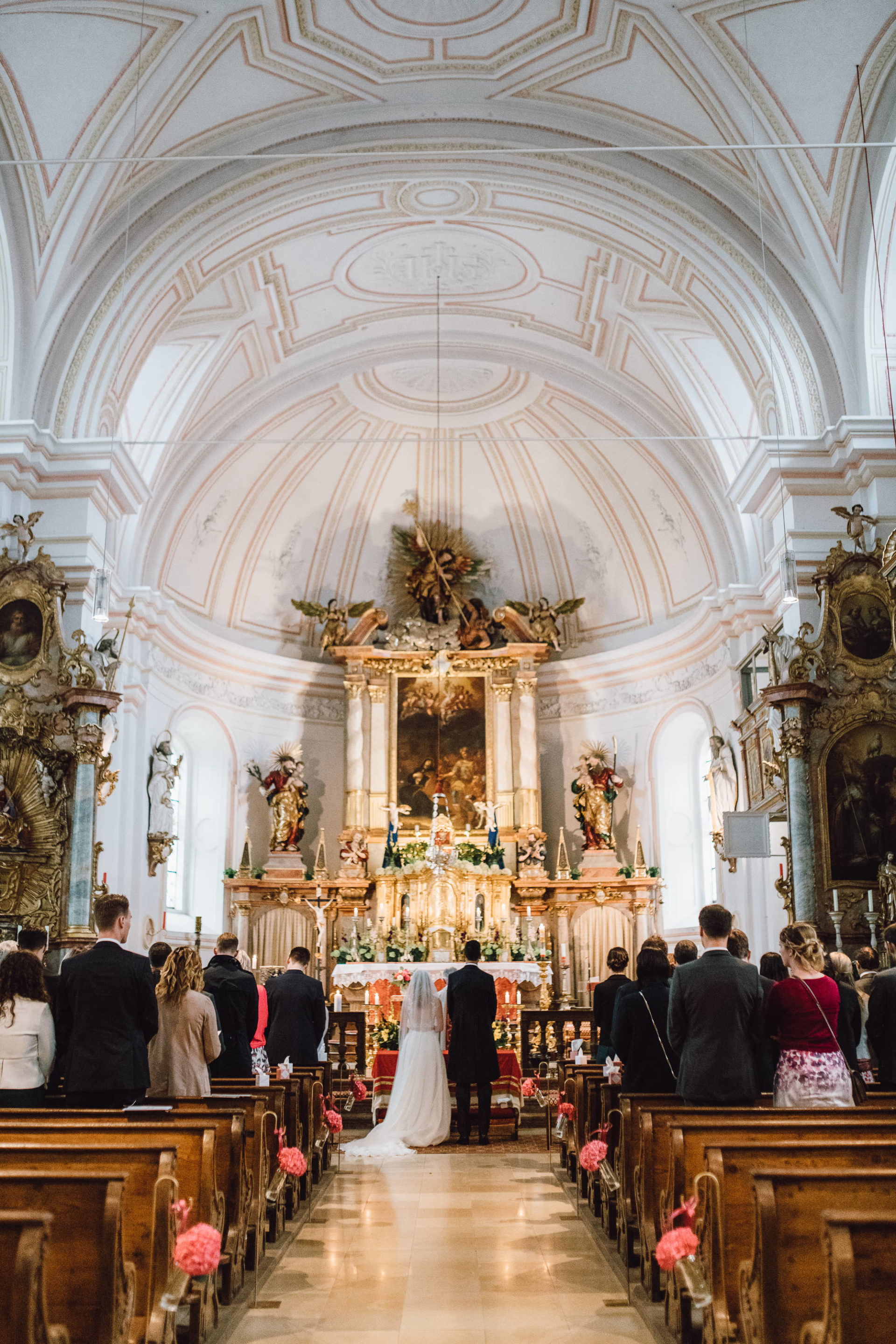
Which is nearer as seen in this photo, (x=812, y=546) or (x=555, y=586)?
(x=812, y=546)

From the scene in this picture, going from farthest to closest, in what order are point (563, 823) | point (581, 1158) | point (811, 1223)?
1. point (563, 823)
2. point (581, 1158)
3. point (811, 1223)

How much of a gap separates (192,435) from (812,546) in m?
8.55

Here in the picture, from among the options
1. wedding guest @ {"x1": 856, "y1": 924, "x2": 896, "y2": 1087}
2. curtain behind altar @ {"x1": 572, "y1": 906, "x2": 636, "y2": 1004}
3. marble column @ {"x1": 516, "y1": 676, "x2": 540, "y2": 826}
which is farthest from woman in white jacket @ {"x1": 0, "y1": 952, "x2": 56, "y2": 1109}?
marble column @ {"x1": 516, "y1": 676, "x2": 540, "y2": 826}

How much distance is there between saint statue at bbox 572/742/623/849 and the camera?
19578 millimetres

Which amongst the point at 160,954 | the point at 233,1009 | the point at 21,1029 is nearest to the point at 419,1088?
the point at 233,1009

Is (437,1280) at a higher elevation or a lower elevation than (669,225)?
lower

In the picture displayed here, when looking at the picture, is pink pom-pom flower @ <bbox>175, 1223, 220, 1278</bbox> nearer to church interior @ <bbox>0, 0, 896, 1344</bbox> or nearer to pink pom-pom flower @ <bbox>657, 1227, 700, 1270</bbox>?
church interior @ <bbox>0, 0, 896, 1344</bbox>

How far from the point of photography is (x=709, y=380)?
16.5 meters

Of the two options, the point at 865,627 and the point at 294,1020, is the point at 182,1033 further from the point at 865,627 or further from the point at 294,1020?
the point at 865,627

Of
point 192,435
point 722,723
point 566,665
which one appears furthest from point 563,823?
point 192,435

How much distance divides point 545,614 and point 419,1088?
10948mm

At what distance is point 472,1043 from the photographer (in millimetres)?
11102

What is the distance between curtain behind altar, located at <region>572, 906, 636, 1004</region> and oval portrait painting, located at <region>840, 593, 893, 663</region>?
25.1 ft

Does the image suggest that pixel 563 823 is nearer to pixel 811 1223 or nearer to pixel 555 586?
pixel 555 586
